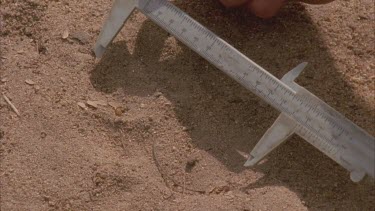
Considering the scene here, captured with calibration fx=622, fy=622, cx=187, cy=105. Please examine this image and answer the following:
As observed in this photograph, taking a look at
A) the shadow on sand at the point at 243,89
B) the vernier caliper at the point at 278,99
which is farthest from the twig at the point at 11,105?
the vernier caliper at the point at 278,99

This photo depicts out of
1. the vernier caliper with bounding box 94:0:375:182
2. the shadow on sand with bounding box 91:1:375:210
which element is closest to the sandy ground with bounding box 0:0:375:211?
the shadow on sand with bounding box 91:1:375:210

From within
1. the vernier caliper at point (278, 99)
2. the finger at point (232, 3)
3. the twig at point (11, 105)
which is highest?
the finger at point (232, 3)

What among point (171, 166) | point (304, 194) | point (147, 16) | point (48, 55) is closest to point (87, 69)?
point (48, 55)

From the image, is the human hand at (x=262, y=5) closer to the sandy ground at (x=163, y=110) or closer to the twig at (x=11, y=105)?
the sandy ground at (x=163, y=110)

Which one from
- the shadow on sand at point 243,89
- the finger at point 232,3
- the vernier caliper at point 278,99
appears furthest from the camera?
the finger at point 232,3

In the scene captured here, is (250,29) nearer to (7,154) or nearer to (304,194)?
(304,194)

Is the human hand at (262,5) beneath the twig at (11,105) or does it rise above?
above

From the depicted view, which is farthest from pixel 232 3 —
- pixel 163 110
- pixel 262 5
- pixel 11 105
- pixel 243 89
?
pixel 11 105
